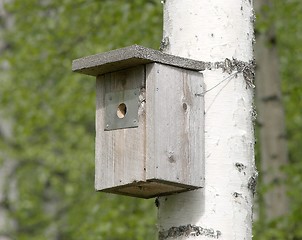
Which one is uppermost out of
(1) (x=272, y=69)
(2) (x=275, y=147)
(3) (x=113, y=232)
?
(1) (x=272, y=69)

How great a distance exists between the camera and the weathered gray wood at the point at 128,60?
3590 millimetres

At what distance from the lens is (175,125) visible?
3.67m

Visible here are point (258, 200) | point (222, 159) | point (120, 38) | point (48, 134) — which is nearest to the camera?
point (222, 159)

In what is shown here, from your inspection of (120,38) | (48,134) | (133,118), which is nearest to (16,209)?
(48,134)

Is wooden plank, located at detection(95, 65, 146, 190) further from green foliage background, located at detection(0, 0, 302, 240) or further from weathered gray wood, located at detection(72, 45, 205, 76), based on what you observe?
green foliage background, located at detection(0, 0, 302, 240)

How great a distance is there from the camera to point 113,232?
8438mm

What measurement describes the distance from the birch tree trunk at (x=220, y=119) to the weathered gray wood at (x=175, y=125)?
0.04 meters

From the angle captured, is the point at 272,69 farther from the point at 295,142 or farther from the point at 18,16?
the point at 295,142

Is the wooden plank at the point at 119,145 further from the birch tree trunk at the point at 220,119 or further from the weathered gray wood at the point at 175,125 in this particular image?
the birch tree trunk at the point at 220,119

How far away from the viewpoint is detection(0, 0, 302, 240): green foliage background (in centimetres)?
808

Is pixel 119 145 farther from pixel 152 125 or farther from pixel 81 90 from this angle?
pixel 81 90

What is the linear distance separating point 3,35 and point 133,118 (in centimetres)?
682

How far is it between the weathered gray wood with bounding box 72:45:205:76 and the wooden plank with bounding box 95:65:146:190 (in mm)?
60

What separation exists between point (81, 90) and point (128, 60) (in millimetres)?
6007
